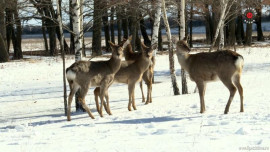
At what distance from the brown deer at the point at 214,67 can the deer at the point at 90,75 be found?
163 cm

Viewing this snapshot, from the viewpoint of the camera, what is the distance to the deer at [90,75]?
9711 mm

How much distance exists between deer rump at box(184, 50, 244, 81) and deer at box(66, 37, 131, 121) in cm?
187

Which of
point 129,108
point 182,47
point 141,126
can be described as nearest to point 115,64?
point 129,108

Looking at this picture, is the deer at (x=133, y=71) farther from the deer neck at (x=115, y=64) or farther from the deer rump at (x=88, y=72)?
the deer rump at (x=88, y=72)

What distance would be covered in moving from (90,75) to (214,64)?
2898 mm

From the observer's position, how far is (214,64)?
8.98m

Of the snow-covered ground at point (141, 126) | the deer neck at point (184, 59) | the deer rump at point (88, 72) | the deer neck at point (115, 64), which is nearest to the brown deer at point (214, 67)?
the deer neck at point (184, 59)

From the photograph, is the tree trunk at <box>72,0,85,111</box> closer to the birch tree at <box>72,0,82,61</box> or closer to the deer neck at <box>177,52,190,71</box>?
the birch tree at <box>72,0,82,61</box>

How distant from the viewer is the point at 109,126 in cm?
775

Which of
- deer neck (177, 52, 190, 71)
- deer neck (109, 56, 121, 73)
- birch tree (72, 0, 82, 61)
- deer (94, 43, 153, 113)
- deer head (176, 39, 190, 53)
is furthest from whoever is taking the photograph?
deer (94, 43, 153, 113)

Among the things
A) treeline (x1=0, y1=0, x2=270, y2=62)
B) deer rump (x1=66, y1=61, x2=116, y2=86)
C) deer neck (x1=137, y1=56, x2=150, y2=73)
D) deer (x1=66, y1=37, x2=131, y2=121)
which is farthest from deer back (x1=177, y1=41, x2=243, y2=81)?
treeline (x1=0, y1=0, x2=270, y2=62)

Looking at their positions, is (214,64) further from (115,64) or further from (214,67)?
(115,64)

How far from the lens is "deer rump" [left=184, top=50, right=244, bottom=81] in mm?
8664

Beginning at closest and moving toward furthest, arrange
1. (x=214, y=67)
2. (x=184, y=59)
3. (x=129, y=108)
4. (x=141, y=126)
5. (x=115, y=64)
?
1. (x=141, y=126)
2. (x=214, y=67)
3. (x=184, y=59)
4. (x=115, y=64)
5. (x=129, y=108)
